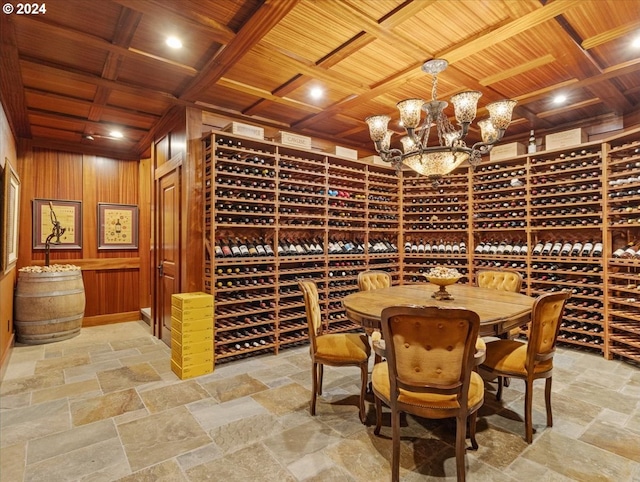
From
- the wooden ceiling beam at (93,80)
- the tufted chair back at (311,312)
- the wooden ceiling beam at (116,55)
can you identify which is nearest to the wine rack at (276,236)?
the wooden ceiling beam at (93,80)

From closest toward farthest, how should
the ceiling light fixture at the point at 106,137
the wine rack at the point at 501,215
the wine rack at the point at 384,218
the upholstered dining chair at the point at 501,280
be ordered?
Result: the upholstered dining chair at the point at 501,280, the wine rack at the point at 501,215, the ceiling light fixture at the point at 106,137, the wine rack at the point at 384,218

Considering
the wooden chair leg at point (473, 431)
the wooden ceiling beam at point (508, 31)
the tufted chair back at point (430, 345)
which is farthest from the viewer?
the wooden ceiling beam at point (508, 31)

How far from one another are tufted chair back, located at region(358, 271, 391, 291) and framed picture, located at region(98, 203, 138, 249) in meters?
4.39

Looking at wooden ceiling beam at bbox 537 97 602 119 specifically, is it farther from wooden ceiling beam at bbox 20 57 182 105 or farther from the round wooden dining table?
wooden ceiling beam at bbox 20 57 182 105

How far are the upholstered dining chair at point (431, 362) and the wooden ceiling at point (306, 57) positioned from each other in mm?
2087

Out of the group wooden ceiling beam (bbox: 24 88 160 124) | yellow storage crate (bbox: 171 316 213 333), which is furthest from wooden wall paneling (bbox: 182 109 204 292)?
wooden ceiling beam (bbox: 24 88 160 124)

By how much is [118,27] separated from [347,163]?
3.20 metres

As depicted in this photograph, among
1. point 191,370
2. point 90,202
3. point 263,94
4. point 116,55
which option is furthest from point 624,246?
point 90,202

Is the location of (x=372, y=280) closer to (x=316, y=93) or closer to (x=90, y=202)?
(x=316, y=93)

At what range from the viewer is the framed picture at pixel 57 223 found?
5160mm

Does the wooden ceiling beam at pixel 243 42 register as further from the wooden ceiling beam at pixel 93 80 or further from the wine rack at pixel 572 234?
the wine rack at pixel 572 234

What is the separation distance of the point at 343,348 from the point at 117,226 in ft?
16.5

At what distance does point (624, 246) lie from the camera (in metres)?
3.92

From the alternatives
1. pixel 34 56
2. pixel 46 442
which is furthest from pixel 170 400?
pixel 34 56
